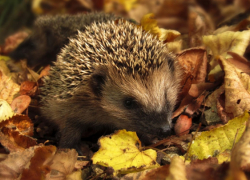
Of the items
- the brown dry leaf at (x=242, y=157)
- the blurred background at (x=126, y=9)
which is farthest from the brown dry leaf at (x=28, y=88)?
the blurred background at (x=126, y=9)

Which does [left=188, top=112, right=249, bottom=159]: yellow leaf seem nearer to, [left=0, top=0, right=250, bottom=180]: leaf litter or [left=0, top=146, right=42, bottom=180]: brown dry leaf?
[left=0, top=0, right=250, bottom=180]: leaf litter

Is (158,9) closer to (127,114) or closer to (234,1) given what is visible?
(234,1)

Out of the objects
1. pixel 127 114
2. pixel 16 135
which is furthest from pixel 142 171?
pixel 16 135

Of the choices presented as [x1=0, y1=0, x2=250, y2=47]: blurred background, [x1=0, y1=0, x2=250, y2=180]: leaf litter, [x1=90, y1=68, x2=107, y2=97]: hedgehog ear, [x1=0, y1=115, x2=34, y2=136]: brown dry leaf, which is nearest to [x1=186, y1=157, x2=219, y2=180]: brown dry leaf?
[x1=0, y1=0, x2=250, y2=180]: leaf litter

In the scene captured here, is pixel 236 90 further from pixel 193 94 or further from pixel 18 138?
pixel 18 138

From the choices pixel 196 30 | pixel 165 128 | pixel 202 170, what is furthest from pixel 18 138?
pixel 196 30

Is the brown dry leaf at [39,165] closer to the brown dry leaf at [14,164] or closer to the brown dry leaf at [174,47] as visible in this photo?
the brown dry leaf at [14,164]
